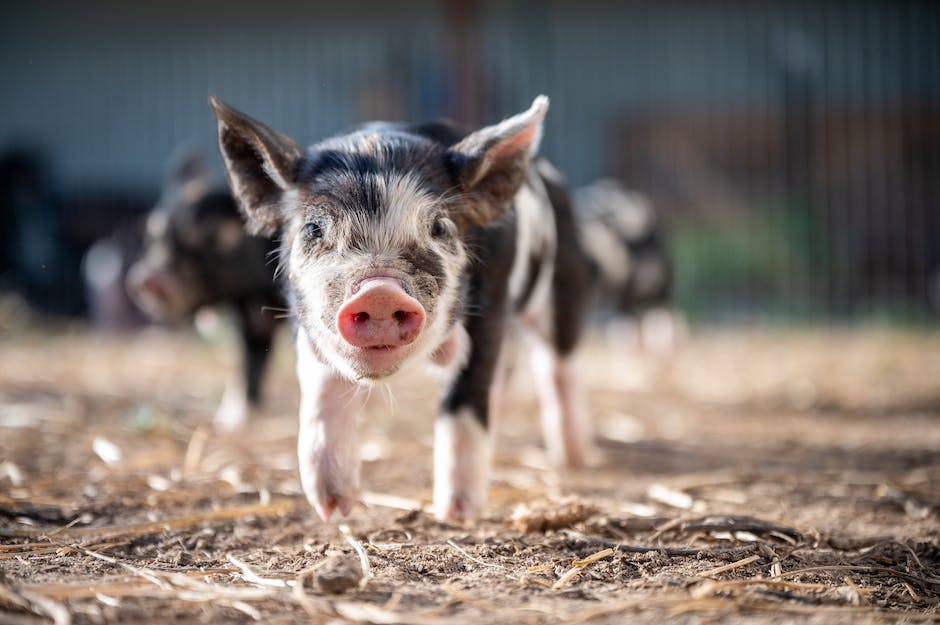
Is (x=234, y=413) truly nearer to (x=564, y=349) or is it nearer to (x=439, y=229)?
(x=564, y=349)

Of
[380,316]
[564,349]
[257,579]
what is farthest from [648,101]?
[257,579]

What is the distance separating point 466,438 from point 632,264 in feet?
17.9

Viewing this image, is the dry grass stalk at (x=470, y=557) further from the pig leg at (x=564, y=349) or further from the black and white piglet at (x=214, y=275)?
the black and white piglet at (x=214, y=275)

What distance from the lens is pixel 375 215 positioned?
2.76 metres

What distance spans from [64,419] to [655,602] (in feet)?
11.9

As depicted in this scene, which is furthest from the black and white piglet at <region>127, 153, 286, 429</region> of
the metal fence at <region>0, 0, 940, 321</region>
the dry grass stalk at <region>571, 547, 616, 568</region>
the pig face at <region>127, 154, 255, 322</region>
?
the metal fence at <region>0, 0, 940, 321</region>

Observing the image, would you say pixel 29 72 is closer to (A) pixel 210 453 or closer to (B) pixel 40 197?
(B) pixel 40 197

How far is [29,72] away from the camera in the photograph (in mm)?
12500

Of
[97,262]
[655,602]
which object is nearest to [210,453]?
[655,602]

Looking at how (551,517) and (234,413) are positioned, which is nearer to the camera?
(551,517)

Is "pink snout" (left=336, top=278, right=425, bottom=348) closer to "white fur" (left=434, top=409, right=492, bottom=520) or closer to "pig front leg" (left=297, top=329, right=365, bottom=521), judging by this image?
"pig front leg" (left=297, top=329, right=365, bottom=521)

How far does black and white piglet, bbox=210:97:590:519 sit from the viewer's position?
8.83 ft

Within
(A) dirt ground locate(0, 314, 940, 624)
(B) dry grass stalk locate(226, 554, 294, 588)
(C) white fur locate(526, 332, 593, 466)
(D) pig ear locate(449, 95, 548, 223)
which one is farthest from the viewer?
(C) white fur locate(526, 332, 593, 466)

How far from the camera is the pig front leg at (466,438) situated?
2963 mm
